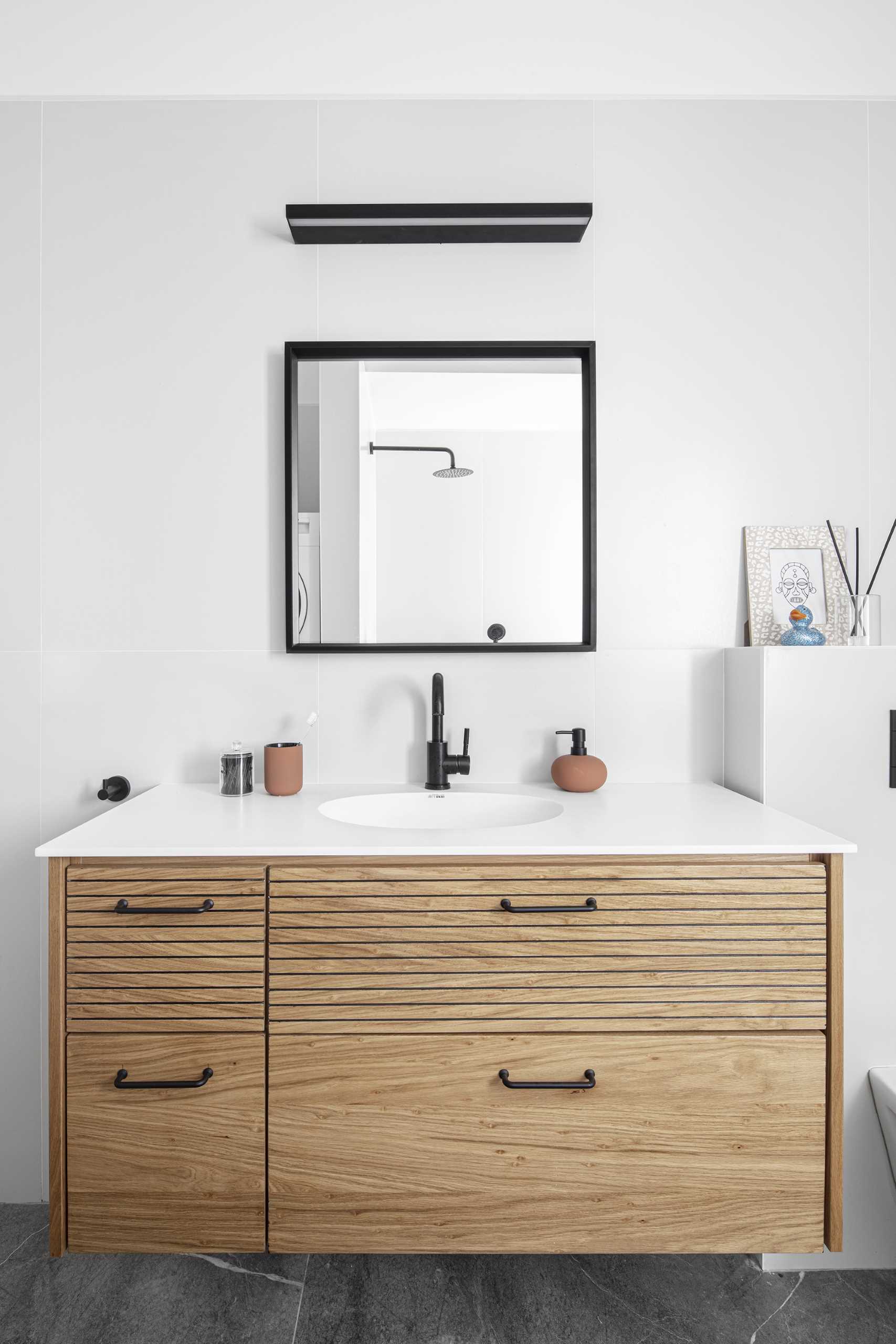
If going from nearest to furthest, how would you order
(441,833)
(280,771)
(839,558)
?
(441,833) → (280,771) → (839,558)

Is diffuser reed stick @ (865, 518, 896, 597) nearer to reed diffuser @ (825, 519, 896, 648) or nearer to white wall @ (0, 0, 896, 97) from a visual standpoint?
reed diffuser @ (825, 519, 896, 648)

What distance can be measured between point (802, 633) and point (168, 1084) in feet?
4.99

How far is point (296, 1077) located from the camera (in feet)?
3.83

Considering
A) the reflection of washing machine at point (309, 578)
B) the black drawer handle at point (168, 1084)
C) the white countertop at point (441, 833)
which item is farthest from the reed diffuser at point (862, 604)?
the black drawer handle at point (168, 1084)

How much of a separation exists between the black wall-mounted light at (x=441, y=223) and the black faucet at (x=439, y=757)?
1020 mm

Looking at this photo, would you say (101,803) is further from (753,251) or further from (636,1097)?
(753,251)

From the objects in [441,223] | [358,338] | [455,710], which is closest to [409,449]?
[358,338]

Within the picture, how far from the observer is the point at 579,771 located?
1.60 meters

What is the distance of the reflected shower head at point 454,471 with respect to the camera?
1691 mm

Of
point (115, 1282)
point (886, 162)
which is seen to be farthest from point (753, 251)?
point (115, 1282)

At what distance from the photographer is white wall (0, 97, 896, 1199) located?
169 centimetres

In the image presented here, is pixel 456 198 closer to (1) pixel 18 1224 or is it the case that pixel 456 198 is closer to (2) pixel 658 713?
(2) pixel 658 713

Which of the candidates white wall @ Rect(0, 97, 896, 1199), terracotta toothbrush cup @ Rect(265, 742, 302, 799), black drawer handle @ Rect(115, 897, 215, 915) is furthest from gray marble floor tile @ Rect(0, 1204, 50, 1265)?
terracotta toothbrush cup @ Rect(265, 742, 302, 799)

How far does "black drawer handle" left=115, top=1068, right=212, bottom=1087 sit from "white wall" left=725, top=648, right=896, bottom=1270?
1.17 metres
